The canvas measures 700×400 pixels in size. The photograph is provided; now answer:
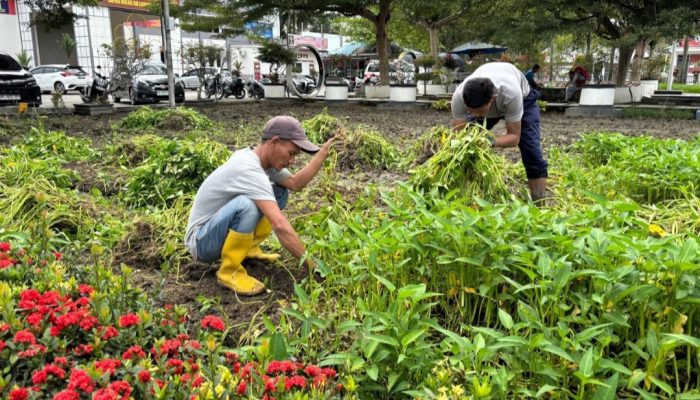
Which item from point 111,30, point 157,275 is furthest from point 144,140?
point 111,30

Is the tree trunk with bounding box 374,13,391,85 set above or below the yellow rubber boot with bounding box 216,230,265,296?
above

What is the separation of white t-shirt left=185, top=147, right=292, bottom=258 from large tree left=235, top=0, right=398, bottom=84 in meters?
13.9

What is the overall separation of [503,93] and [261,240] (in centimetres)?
183

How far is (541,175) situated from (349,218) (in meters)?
1.81

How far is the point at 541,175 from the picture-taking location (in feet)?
13.6

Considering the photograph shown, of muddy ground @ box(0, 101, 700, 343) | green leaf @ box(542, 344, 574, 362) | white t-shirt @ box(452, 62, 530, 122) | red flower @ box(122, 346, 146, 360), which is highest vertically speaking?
white t-shirt @ box(452, 62, 530, 122)

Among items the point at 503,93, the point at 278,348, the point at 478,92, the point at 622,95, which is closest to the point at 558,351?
the point at 278,348

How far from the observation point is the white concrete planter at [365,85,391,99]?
17.7 m

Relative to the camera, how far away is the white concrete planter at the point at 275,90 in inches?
748

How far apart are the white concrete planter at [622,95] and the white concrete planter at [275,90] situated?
32.8 ft

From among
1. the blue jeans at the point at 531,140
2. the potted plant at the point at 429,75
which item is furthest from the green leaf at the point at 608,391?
the potted plant at the point at 429,75

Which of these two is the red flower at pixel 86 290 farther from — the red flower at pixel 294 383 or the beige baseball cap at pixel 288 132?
the beige baseball cap at pixel 288 132

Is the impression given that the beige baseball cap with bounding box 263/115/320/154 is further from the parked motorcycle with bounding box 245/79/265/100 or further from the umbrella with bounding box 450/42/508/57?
the umbrella with bounding box 450/42/508/57

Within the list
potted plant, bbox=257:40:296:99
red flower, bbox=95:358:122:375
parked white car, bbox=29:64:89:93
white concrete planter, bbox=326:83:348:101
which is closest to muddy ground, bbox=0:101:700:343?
white concrete planter, bbox=326:83:348:101
